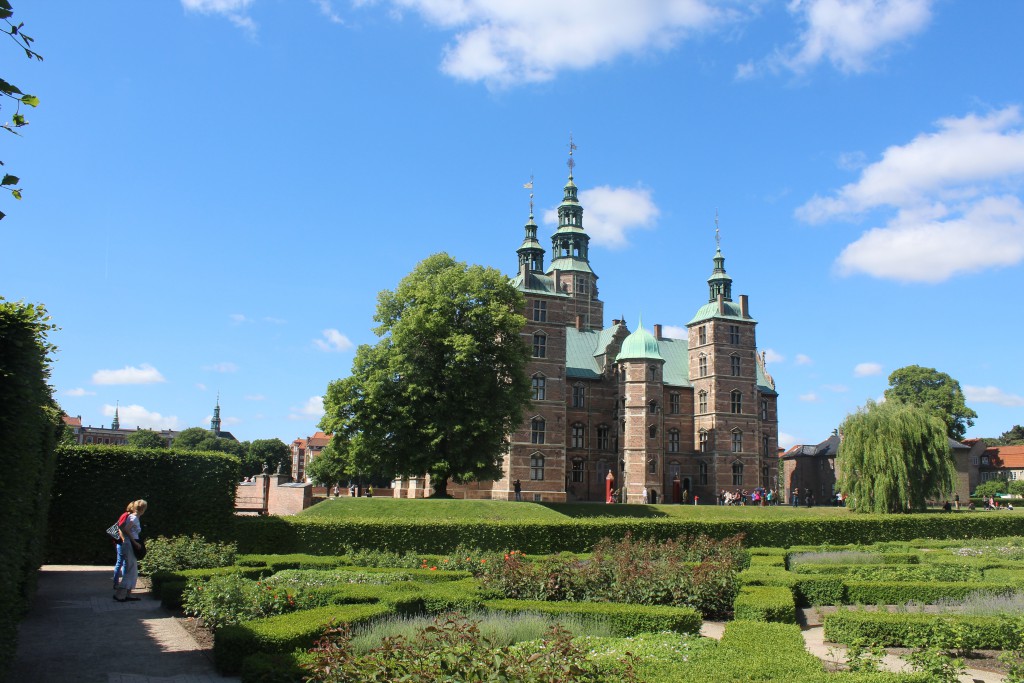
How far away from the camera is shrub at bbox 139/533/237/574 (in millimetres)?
15312

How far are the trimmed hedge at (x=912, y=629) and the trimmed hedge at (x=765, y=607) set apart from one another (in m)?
1.05

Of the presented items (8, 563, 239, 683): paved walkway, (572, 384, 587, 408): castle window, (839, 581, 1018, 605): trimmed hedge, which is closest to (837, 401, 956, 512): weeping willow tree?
(839, 581, 1018, 605): trimmed hedge

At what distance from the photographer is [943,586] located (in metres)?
14.1

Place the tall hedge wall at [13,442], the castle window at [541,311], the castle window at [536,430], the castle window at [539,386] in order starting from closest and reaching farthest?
the tall hedge wall at [13,442]
the castle window at [536,430]
the castle window at [539,386]
the castle window at [541,311]

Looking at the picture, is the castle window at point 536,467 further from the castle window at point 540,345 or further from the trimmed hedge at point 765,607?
the trimmed hedge at point 765,607

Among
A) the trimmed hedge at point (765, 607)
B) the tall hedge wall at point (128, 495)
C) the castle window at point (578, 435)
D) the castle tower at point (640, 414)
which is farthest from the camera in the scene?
the castle window at point (578, 435)

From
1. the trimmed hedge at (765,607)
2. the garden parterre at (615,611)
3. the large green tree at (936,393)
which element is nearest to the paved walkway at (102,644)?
the garden parterre at (615,611)

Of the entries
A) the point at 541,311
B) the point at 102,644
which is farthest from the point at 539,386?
the point at 102,644

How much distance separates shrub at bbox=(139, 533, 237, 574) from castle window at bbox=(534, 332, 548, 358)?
33170mm

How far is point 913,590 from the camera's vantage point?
46.9ft

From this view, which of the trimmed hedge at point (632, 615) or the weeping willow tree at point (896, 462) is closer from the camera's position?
the trimmed hedge at point (632, 615)

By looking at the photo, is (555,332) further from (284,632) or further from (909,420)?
(284,632)

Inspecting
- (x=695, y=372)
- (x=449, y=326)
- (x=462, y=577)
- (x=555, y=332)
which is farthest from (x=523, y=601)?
(x=695, y=372)

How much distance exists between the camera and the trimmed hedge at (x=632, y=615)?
10719 millimetres
